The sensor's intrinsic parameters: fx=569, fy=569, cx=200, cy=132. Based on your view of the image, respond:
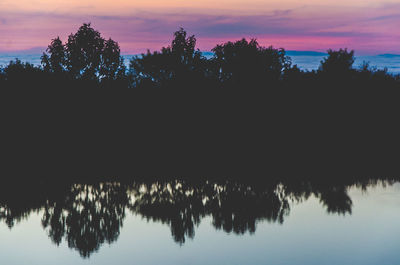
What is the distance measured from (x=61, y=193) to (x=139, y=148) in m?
24.7

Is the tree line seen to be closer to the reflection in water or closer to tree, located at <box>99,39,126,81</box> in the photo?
tree, located at <box>99,39,126,81</box>

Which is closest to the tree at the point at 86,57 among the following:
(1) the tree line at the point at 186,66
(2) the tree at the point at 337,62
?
(1) the tree line at the point at 186,66

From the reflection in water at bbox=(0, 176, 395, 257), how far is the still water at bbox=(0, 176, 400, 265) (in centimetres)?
7

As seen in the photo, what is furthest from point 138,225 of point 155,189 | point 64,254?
point 155,189

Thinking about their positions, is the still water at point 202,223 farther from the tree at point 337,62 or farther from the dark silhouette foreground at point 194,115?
the tree at point 337,62

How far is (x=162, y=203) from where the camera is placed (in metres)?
37.9

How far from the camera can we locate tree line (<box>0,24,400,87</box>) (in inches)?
3435

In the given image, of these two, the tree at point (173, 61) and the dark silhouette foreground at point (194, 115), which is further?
the tree at point (173, 61)

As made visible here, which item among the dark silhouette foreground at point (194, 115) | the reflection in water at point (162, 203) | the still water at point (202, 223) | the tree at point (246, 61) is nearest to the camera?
the still water at point (202, 223)

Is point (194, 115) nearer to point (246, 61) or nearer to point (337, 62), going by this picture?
point (246, 61)

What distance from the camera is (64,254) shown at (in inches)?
1048

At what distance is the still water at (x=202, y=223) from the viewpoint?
26156 millimetres

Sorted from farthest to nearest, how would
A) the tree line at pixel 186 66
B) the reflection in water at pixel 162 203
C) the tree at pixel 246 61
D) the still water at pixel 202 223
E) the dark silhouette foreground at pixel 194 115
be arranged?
the tree at pixel 246 61 → the tree line at pixel 186 66 → the dark silhouette foreground at pixel 194 115 → the reflection in water at pixel 162 203 → the still water at pixel 202 223

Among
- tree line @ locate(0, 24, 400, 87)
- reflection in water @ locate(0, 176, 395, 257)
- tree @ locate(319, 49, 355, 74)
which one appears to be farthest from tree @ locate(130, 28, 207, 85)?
reflection in water @ locate(0, 176, 395, 257)
